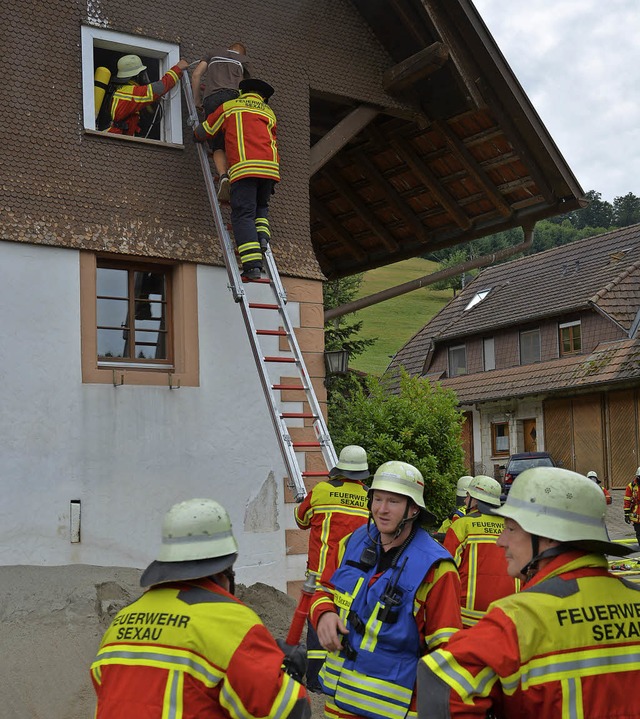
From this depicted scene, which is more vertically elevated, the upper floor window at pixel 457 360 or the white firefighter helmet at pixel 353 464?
the upper floor window at pixel 457 360

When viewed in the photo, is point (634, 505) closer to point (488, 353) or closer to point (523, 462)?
point (523, 462)

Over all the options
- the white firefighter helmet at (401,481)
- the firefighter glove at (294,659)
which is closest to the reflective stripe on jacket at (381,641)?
the white firefighter helmet at (401,481)

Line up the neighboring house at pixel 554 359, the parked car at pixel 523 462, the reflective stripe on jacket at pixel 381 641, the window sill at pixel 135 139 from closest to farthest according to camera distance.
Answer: the reflective stripe on jacket at pixel 381 641 → the window sill at pixel 135 139 → the parked car at pixel 523 462 → the neighboring house at pixel 554 359

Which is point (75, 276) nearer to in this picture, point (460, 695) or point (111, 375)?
point (111, 375)

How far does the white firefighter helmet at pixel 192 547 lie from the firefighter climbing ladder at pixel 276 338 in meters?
4.31

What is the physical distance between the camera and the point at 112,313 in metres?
8.39

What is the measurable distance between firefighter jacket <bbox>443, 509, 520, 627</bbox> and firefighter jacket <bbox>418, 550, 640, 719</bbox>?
3.73 m

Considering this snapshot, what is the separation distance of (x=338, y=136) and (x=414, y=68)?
110 cm

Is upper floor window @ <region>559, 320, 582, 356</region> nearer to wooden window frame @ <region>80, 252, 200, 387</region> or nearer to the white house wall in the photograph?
the white house wall

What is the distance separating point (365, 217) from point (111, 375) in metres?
5.64

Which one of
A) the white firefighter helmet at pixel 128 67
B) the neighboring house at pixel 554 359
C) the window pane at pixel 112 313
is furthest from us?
the neighboring house at pixel 554 359

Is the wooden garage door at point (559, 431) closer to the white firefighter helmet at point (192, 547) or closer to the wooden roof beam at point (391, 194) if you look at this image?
the wooden roof beam at point (391, 194)

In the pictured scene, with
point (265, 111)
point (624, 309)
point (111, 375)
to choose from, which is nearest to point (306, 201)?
point (265, 111)

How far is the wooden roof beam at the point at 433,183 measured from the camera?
11430mm
